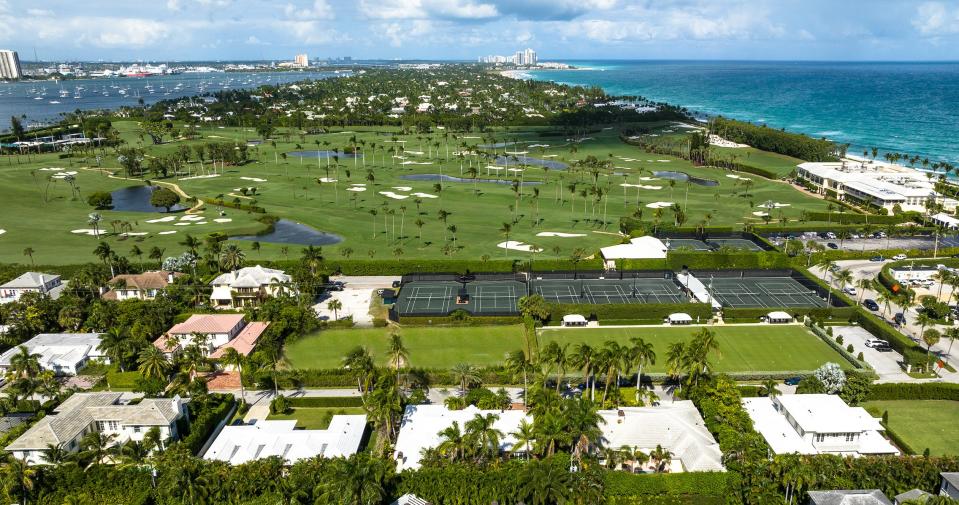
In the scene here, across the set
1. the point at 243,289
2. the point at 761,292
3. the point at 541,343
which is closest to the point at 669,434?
the point at 541,343

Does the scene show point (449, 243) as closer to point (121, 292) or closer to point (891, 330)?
point (121, 292)

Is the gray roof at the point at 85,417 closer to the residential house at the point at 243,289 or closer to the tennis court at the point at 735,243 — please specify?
the residential house at the point at 243,289

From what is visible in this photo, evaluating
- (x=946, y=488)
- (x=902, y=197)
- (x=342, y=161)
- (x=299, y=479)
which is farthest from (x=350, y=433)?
(x=342, y=161)

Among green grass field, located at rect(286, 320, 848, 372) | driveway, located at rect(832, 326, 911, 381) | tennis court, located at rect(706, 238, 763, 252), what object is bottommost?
driveway, located at rect(832, 326, 911, 381)

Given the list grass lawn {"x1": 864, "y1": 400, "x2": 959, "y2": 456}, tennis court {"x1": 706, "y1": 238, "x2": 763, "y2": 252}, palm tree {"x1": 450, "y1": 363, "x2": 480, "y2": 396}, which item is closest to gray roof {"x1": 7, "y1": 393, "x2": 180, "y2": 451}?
palm tree {"x1": 450, "y1": 363, "x2": 480, "y2": 396}

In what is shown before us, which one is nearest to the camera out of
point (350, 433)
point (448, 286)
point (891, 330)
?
point (350, 433)

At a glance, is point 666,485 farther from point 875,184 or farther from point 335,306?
point 875,184

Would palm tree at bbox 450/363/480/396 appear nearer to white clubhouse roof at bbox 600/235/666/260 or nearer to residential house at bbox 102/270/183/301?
white clubhouse roof at bbox 600/235/666/260
